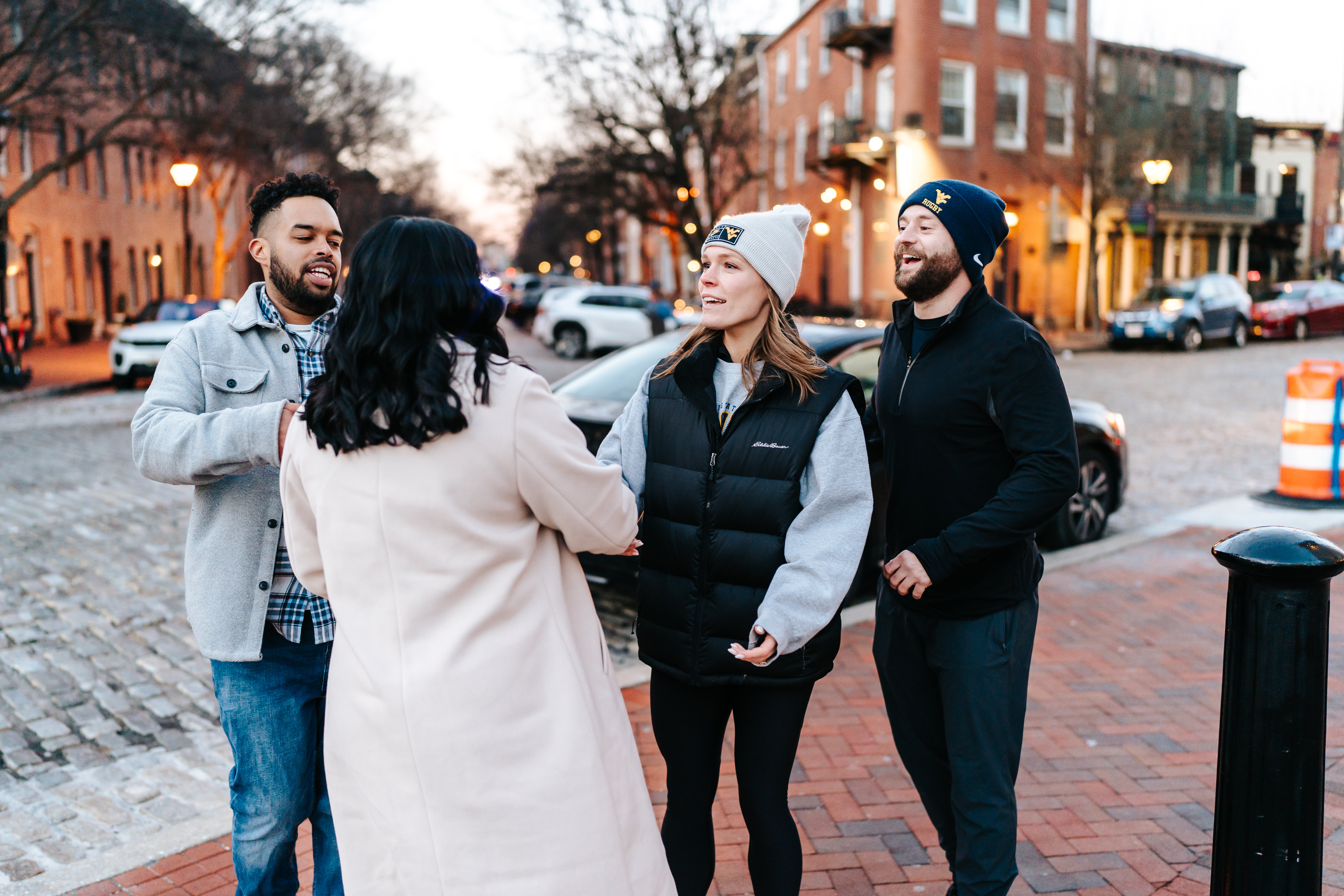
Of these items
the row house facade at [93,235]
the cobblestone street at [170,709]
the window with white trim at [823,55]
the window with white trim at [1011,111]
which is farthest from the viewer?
the window with white trim at [823,55]

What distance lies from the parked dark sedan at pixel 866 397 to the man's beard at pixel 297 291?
2193 millimetres

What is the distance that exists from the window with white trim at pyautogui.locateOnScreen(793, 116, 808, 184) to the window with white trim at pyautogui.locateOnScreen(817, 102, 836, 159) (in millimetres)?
1129

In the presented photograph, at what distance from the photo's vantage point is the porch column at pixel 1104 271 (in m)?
32.5

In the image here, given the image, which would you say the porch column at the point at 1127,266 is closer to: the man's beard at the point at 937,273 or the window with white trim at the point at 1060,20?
the window with white trim at the point at 1060,20

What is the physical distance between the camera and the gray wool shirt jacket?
7.93ft

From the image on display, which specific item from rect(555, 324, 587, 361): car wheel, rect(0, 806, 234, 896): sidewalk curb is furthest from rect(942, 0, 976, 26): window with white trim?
rect(0, 806, 234, 896): sidewalk curb

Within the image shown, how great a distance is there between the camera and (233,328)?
2.52 metres

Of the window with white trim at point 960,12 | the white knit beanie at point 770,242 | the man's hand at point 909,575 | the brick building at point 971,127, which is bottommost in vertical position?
the man's hand at point 909,575

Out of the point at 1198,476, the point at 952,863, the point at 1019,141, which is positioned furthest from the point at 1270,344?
the point at 952,863

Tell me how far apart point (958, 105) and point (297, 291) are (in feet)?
102

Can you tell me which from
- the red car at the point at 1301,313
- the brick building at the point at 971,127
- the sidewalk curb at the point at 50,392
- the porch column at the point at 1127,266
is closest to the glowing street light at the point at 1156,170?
the brick building at the point at 971,127

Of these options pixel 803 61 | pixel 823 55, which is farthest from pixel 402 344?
pixel 803 61

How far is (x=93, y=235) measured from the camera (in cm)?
3447

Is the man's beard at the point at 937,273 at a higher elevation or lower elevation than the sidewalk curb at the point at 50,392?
higher
